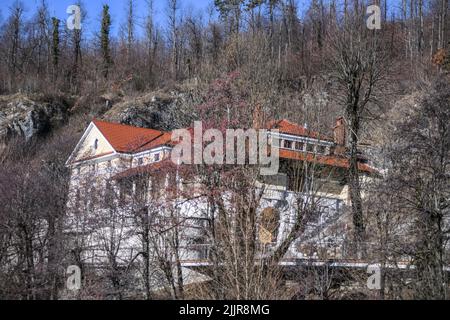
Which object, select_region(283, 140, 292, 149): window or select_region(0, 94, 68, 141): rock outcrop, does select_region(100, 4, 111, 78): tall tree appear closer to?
select_region(0, 94, 68, 141): rock outcrop

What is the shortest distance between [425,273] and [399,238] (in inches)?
137

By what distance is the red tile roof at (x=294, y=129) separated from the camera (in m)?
29.6

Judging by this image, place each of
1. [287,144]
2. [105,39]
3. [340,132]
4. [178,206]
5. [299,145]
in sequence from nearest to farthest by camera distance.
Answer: [178,206] < [299,145] < [287,144] < [340,132] < [105,39]

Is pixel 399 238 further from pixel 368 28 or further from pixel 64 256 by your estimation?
pixel 368 28

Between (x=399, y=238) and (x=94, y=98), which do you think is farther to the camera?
(x=94, y=98)

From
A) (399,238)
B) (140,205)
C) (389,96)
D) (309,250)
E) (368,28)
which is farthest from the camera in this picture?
(389,96)

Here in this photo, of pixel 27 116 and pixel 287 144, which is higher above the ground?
pixel 27 116

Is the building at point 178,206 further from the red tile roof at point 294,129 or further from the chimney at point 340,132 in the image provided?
the chimney at point 340,132

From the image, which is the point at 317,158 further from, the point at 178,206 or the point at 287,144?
the point at 178,206

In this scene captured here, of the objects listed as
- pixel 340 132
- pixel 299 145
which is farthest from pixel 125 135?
pixel 299 145

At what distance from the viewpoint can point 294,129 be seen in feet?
104
